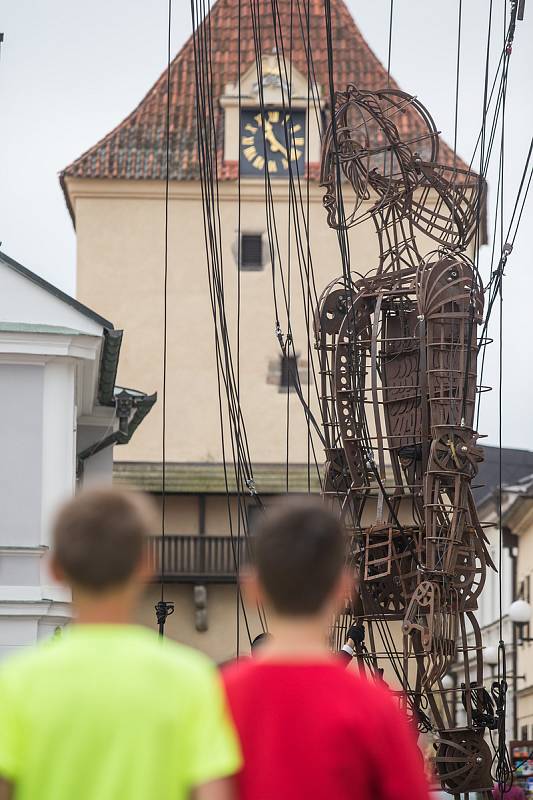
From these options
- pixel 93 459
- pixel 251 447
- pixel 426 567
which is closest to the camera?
pixel 426 567

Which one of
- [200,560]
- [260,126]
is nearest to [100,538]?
[200,560]

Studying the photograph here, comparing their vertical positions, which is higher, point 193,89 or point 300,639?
point 193,89

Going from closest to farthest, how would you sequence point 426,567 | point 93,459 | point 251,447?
point 426,567 < point 93,459 < point 251,447

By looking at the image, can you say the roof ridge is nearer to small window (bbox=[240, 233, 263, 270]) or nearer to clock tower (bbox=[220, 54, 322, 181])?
clock tower (bbox=[220, 54, 322, 181])

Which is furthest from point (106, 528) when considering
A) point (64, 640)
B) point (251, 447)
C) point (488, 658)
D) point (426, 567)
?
point (251, 447)

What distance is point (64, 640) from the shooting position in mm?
3680

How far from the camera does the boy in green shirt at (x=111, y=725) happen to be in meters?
3.55

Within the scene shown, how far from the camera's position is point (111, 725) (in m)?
3.57

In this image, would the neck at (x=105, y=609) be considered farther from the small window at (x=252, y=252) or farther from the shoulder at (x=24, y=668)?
the small window at (x=252, y=252)

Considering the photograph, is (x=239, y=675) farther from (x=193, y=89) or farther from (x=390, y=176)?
(x=193, y=89)

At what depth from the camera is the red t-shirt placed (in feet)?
12.3

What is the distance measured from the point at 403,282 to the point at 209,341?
27487mm

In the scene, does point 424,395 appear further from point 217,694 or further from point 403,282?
point 217,694

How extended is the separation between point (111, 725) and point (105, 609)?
0.87 ft
